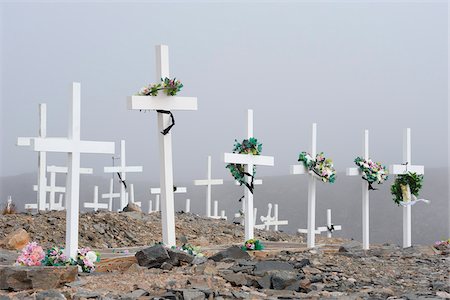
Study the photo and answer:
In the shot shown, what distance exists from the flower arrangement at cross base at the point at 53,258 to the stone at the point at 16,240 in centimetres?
464

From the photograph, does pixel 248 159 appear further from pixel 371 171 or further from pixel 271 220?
pixel 271 220

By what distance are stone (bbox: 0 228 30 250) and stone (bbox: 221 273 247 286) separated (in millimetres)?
7169

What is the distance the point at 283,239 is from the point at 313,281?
34.5ft

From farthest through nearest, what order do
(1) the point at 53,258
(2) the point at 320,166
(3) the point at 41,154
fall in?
(3) the point at 41,154 → (2) the point at 320,166 → (1) the point at 53,258

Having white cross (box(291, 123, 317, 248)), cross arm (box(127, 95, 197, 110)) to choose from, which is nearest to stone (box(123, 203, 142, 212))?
white cross (box(291, 123, 317, 248))

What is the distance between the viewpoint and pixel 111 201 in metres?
23.0

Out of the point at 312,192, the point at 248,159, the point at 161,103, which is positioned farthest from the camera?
the point at 312,192

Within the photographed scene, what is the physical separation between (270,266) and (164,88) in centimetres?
363

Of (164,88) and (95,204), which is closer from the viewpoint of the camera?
(164,88)

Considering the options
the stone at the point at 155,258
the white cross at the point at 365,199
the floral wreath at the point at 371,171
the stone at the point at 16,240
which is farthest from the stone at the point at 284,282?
the stone at the point at 16,240

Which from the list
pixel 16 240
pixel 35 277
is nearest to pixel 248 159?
pixel 35 277

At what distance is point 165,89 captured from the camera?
10875 mm

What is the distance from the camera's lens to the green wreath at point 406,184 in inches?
581

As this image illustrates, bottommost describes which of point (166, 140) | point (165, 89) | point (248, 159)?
point (248, 159)
